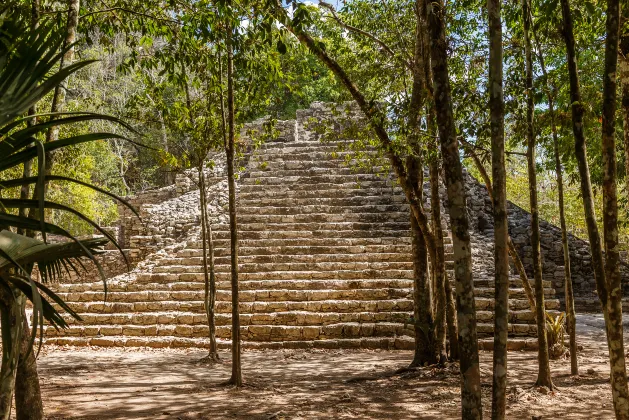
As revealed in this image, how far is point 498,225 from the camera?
3215mm

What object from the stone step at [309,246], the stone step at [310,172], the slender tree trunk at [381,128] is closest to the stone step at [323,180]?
the stone step at [310,172]

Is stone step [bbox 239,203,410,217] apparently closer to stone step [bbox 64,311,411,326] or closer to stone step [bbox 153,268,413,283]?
stone step [bbox 153,268,413,283]

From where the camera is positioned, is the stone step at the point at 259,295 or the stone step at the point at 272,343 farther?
the stone step at the point at 259,295

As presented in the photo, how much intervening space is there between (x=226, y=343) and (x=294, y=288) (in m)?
1.68

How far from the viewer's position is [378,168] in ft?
52.0

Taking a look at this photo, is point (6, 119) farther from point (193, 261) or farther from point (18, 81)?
point (193, 261)

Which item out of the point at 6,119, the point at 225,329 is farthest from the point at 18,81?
the point at 225,329

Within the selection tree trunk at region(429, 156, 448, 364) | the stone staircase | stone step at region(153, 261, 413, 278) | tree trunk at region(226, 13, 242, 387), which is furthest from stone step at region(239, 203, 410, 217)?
tree trunk at region(226, 13, 242, 387)

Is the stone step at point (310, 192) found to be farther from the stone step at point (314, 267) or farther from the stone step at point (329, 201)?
the stone step at point (314, 267)

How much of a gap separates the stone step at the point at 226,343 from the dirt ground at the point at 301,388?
0.36 metres

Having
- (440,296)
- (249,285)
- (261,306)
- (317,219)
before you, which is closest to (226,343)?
(261,306)

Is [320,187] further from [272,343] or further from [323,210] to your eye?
[272,343]

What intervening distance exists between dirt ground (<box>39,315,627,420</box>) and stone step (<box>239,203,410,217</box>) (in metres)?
5.29

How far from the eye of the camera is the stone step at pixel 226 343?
8.61 metres
